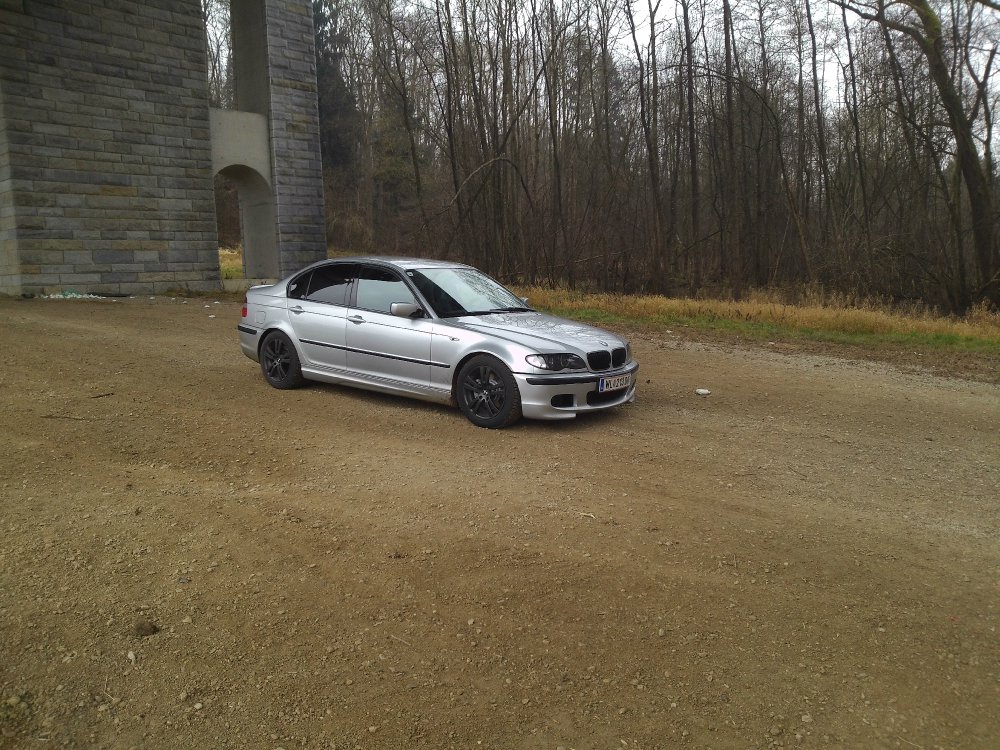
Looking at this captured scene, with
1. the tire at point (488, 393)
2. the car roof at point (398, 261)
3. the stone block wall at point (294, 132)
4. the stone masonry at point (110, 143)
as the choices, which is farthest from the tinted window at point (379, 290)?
the stone block wall at point (294, 132)

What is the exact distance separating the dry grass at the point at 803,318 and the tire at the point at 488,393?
8779 millimetres

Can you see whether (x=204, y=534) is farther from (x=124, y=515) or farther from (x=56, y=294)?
(x=56, y=294)

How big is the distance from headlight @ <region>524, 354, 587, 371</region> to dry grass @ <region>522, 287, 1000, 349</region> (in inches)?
332

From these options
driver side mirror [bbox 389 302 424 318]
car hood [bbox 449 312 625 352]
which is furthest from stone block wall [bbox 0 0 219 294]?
car hood [bbox 449 312 625 352]

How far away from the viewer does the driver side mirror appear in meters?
7.28

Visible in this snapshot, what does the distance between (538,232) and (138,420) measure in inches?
718

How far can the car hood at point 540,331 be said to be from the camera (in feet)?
22.3

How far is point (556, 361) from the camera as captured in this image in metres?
6.68

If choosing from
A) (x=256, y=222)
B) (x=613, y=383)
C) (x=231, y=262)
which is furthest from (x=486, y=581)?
(x=231, y=262)

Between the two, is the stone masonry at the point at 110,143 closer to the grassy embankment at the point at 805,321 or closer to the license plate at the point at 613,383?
the grassy embankment at the point at 805,321

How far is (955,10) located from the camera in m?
20.5

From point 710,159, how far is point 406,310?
22.6 m

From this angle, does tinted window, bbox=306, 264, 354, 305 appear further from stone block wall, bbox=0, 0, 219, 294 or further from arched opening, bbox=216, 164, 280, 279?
arched opening, bbox=216, 164, 280, 279

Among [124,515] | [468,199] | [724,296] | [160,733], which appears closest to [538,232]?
[468,199]
